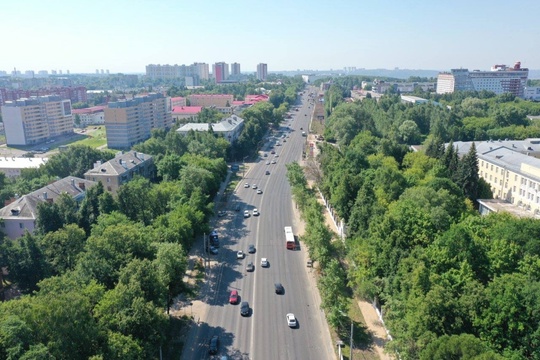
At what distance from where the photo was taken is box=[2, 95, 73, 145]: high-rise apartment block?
13162 cm

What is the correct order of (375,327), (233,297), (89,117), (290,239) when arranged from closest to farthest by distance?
(375,327), (233,297), (290,239), (89,117)

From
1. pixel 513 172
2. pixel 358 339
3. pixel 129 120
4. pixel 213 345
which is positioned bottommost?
pixel 358 339

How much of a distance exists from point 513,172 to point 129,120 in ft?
328

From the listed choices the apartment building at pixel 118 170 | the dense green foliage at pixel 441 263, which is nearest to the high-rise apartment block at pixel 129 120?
the apartment building at pixel 118 170

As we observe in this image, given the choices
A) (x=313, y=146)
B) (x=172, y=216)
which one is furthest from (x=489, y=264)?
(x=313, y=146)

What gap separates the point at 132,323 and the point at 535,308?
25.9 m

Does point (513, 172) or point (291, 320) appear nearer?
point (291, 320)

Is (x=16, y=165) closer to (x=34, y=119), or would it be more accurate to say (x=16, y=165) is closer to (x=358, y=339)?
(x=34, y=119)

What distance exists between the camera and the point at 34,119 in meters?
136

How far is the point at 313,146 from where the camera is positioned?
4451 inches

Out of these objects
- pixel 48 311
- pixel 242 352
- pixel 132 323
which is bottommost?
pixel 242 352

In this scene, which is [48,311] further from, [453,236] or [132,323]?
[453,236]

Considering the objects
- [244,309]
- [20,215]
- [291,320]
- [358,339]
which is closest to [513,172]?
[358,339]

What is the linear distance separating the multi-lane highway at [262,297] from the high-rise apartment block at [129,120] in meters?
65.0
